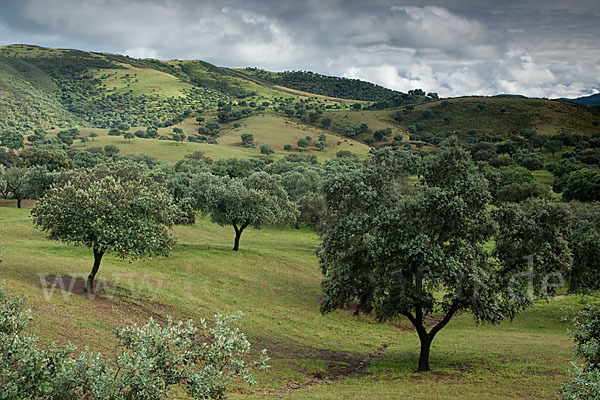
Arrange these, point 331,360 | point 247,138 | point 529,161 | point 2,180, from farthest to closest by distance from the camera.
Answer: point 247,138 < point 529,161 < point 2,180 < point 331,360

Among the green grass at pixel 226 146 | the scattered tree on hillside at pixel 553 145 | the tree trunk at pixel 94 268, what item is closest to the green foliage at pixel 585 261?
the tree trunk at pixel 94 268

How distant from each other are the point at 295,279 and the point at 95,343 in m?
27.5

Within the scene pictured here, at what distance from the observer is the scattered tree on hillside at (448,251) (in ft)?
74.6

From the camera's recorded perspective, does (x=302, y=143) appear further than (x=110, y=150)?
Yes

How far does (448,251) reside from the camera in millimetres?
23219

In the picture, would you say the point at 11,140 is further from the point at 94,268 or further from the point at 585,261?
the point at 585,261

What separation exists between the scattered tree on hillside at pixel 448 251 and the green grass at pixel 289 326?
3.39 metres

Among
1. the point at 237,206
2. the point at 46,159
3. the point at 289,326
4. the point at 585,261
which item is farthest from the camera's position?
the point at 46,159


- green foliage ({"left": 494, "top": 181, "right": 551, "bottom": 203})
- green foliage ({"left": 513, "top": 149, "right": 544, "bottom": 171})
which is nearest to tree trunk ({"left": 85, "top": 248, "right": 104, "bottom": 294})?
green foliage ({"left": 494, "top": 181, "right": 551, "bottom": 203})

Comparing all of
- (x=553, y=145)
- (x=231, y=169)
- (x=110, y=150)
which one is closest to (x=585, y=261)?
(x=231, y=169)

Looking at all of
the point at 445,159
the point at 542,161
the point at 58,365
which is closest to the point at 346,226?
the point at 445,159

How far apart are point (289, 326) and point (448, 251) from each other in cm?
1462

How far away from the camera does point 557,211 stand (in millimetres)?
24406

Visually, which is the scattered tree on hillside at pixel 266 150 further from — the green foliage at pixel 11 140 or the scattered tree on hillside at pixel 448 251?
the scattered tree on hillside at pixel 448 251
